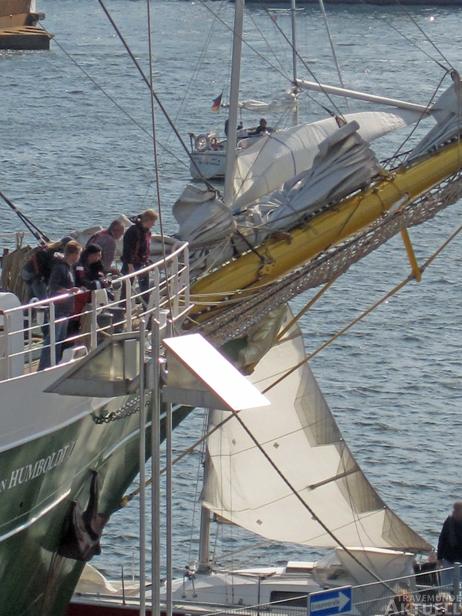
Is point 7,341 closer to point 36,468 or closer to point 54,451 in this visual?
point 36,468

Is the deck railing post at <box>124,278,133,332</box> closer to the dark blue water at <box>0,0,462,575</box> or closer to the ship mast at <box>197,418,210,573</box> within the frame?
the ship mast at <box>197,418,210,573</box>

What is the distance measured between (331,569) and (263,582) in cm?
96

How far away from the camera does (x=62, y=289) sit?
17.5 m

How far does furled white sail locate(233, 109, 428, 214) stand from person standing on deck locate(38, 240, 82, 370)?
9.21 metres

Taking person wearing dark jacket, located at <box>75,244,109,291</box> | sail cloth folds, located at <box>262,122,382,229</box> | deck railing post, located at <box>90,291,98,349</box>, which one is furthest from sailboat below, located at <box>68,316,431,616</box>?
deck railing post, located at <box>90,291,98,349</box>

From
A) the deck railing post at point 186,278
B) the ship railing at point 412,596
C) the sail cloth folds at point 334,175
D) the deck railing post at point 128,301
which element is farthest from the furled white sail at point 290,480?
the deck railing post at point 128,301

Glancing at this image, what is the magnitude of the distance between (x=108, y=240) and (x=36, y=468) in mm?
2994

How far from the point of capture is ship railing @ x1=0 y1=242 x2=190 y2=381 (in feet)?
55.0

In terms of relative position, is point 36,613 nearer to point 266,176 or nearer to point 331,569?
point 331,569

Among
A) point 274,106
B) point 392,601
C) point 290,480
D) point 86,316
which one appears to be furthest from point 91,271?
point 274,106

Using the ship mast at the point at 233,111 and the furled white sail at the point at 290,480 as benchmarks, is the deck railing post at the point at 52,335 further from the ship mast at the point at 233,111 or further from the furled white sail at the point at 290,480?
the ship mast at the point at 233,111

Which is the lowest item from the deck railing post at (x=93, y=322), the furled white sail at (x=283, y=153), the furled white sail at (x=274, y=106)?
the furled white sail at (x=274, y=106)

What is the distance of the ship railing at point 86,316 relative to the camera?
16.8 metres

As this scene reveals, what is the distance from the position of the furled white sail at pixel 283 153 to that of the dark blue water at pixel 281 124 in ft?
8.25
